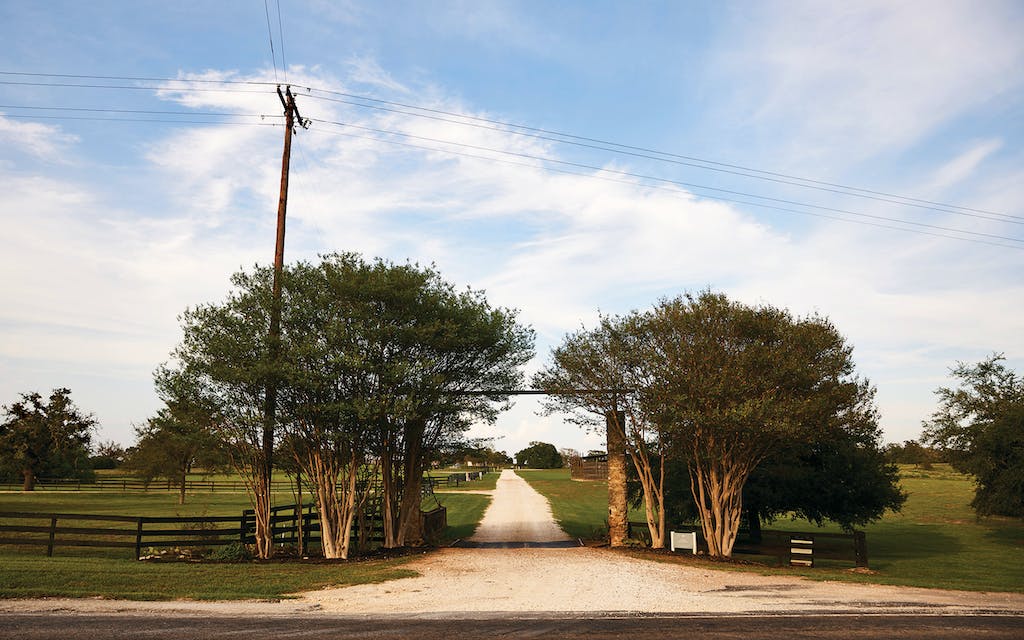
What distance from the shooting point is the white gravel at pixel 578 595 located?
1292cm

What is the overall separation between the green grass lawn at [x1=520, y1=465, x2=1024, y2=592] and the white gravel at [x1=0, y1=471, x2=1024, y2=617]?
2.29 meters

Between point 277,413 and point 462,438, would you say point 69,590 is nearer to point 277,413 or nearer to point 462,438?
point 277,413

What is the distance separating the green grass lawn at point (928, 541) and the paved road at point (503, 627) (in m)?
6.46

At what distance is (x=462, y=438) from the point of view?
76.2 feet

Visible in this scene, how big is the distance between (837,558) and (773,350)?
36.2ft

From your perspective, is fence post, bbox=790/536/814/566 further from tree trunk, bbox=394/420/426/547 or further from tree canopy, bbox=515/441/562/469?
tree canopy, bbox=515/441/562/469

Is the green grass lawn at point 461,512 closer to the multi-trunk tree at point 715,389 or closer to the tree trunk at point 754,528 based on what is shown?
the multi-trunk tree at point 715,389

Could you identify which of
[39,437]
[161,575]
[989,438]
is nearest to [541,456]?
[39,437]

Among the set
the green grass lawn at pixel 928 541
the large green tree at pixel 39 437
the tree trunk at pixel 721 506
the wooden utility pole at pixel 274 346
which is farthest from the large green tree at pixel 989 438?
the large green tree at pixel 39 437

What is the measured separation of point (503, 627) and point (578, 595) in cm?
403

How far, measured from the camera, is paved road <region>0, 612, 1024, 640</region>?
10445 mm

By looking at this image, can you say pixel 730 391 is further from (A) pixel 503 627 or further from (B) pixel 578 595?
(A) pixel 503 627

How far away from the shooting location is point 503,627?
11312 millimetres

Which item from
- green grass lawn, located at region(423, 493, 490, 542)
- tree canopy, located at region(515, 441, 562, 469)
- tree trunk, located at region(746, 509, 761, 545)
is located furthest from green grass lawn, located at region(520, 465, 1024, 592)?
tree canopy, located at region(515, 441, 562, 469)
